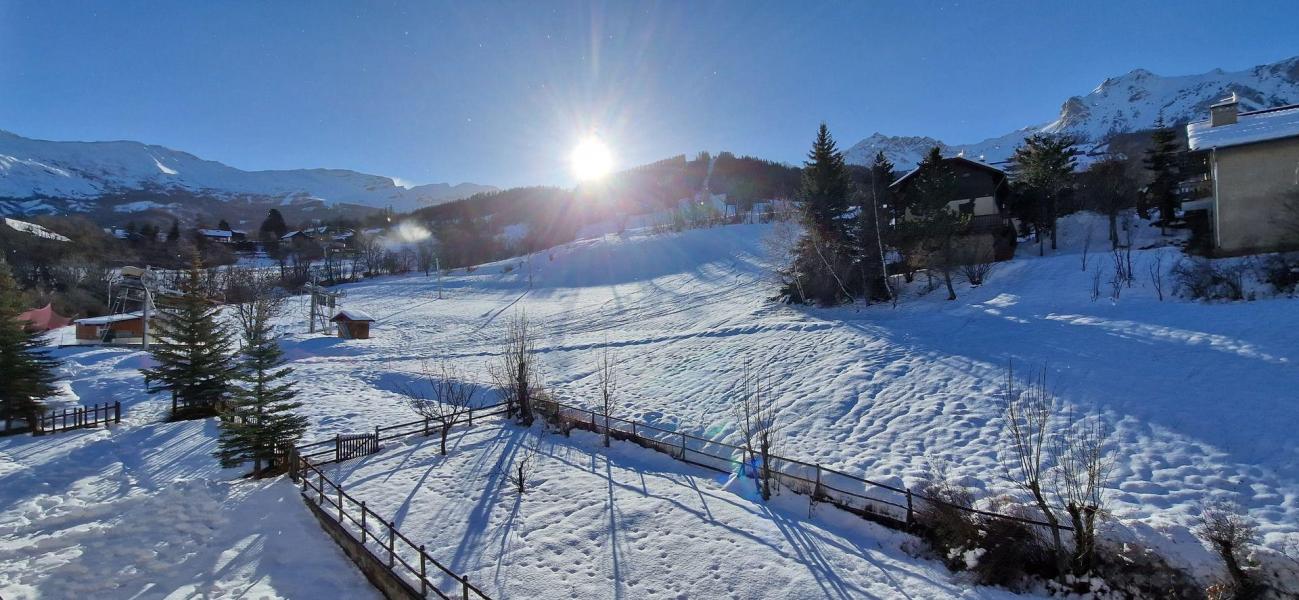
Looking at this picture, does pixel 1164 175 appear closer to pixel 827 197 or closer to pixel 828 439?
pixel 827 197

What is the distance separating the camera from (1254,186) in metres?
20.8

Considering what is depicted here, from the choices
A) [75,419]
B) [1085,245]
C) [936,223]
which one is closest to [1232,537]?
[936,223]

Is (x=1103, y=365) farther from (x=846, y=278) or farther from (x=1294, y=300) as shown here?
(x=846, y=278)

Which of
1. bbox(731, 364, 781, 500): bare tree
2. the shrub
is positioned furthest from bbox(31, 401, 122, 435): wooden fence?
the shrub

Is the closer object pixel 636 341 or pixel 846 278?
pixel 846 278

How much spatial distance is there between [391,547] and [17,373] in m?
24.0

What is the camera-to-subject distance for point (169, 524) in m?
12.0

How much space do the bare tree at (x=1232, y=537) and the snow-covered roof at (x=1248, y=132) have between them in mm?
20294

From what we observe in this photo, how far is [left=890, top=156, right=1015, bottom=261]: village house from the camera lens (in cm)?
3177

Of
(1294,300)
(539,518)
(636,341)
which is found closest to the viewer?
(539,518)

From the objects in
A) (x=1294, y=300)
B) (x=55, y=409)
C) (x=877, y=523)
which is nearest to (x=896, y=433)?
(x=877, y=523)

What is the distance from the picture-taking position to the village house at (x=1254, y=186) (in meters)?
20.1

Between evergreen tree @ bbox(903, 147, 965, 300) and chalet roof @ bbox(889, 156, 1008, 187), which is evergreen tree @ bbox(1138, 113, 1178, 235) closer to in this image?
chalet roof @ bbox(889, 156, 1008, 187)

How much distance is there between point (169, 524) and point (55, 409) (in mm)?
20107
